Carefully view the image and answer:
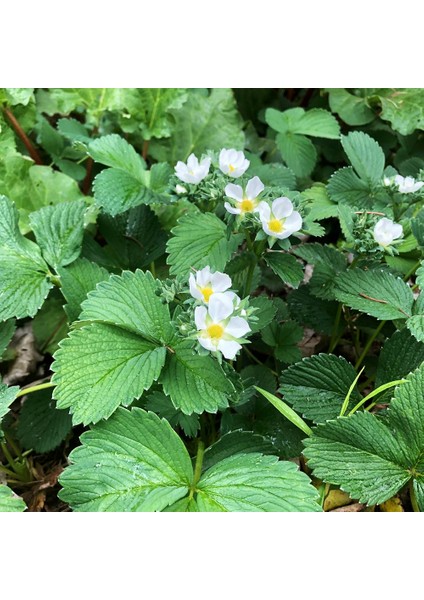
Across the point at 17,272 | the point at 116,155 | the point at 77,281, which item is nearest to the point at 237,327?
the point at 77,281

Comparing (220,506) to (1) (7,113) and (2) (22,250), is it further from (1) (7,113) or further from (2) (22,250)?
(1) (7,113)

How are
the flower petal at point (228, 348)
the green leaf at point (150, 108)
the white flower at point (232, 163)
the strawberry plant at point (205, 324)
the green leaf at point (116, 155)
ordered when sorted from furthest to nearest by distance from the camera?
1. the green leaf at point (150, 108)
2. the green leaf at point (116, 155)
3. the white flower at point (232, 163)
4. the strawberry plant at point (205, 324)
5. the flower petal at point (228, 348)

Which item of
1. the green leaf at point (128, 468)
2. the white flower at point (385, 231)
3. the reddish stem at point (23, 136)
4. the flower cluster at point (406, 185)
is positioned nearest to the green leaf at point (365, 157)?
the flower cluster at point (406, 185)

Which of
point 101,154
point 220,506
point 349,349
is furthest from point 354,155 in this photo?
point 220,506

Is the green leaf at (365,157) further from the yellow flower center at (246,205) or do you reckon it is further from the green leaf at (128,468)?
the green leaf at (128,468)

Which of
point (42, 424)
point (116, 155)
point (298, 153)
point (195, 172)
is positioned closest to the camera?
point (195, 172)

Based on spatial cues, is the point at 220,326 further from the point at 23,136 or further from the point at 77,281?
the point at 23,136
